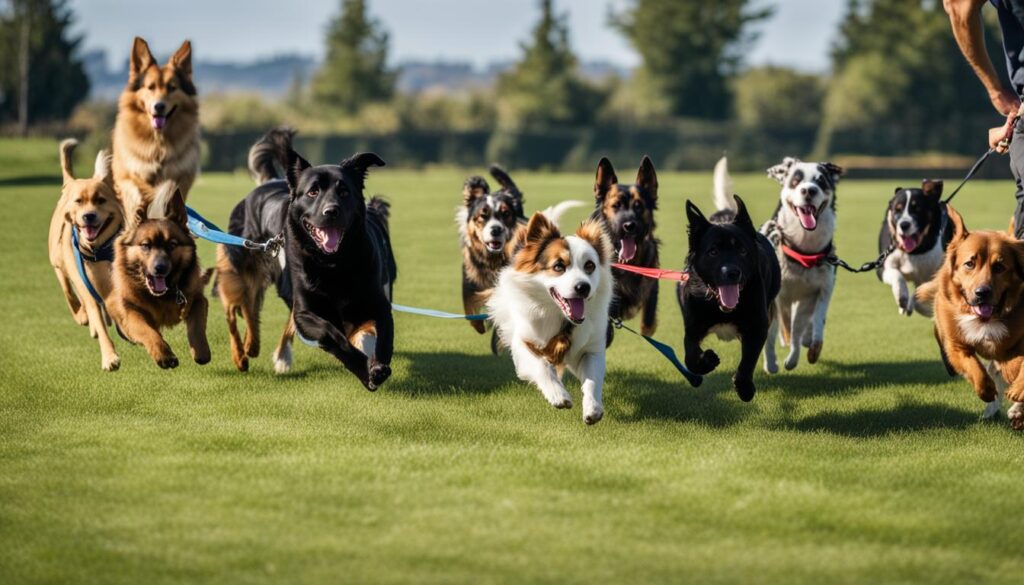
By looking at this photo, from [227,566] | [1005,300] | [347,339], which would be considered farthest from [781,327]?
[227,566]

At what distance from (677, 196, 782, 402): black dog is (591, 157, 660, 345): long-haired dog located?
145 centimetres

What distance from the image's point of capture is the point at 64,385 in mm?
8438

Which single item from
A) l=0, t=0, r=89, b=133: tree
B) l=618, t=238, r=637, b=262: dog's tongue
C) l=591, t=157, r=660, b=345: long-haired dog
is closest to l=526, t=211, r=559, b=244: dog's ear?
l=591, t=157, r=660, b=345: long-haired dog

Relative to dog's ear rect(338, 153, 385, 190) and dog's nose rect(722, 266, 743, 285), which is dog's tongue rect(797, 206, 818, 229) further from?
dog's ear rect(338, 153, 385, 190)

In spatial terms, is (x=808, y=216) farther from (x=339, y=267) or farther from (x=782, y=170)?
(x=339, y=267)

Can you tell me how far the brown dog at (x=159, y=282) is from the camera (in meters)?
7.76

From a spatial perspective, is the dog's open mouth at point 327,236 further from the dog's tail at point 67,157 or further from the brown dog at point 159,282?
the dog's tail at point 67,157

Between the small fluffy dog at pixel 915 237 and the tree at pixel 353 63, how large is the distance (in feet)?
259

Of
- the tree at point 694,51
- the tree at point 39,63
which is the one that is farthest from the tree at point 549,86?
the tree at point 39,63

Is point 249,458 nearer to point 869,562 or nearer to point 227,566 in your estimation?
point 227,566

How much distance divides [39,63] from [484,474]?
71.5 meters

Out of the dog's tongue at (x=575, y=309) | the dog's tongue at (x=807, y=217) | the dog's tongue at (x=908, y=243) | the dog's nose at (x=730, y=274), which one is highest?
the dog's tongue at (x=807, y=217)

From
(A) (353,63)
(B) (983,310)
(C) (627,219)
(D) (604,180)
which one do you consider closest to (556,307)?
(C) (627,219)

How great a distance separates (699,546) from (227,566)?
1.86 m
